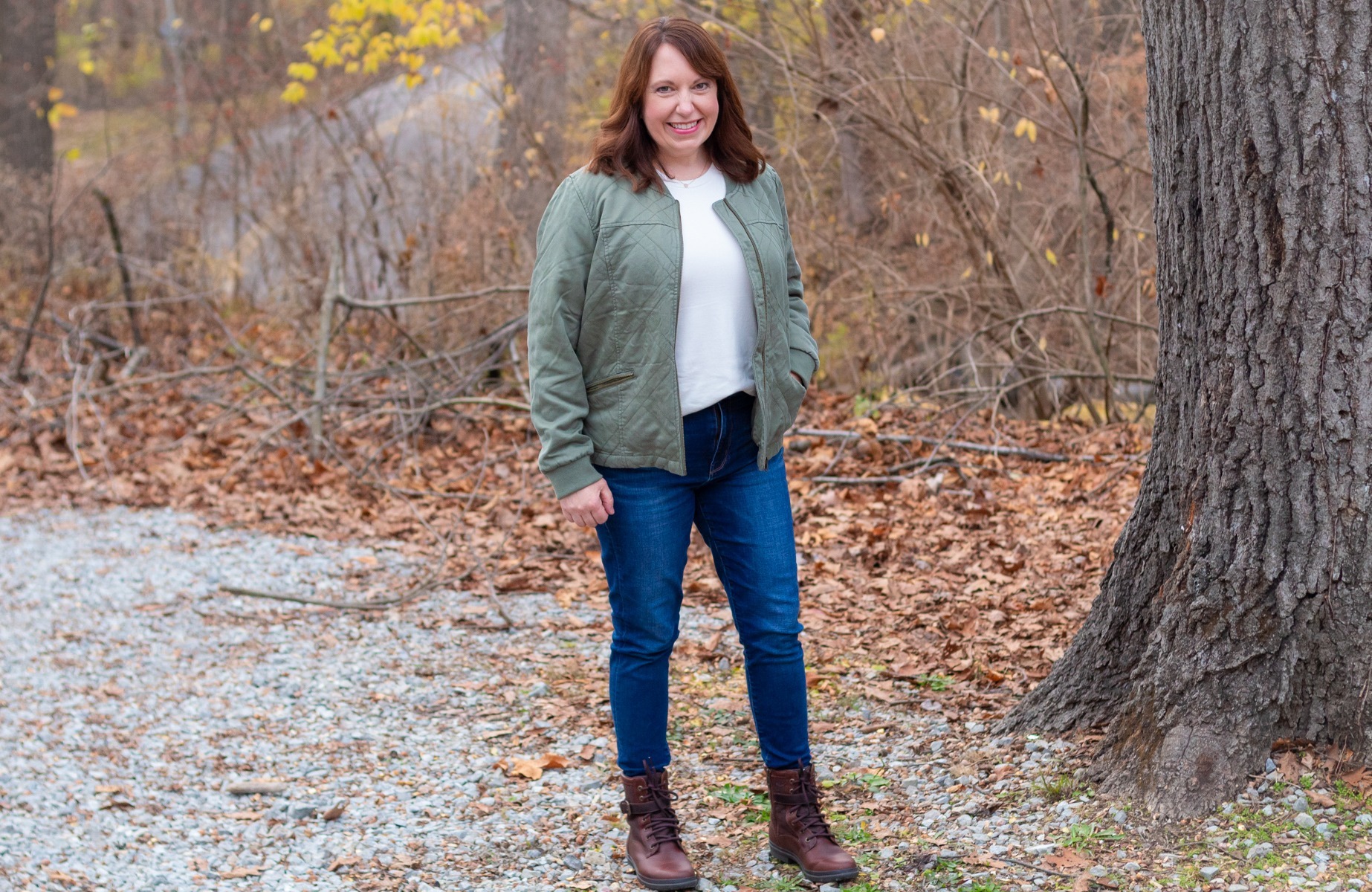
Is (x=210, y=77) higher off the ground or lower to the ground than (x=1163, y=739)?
higher

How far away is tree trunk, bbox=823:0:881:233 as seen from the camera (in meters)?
8.09

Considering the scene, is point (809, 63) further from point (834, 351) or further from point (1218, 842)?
point (1218, 842)

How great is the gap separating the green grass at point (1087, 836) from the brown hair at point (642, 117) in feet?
5.95

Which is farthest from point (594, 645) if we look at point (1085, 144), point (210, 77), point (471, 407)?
point (210, 77)

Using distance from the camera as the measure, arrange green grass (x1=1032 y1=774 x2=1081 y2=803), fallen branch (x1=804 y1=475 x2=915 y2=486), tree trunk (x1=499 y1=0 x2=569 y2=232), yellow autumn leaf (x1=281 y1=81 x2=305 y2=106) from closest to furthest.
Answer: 1. green grass (x1=1032 y1=774 x2=1081 y2=803)
2. fallen branch (x1=804 y1=475 x2=915 y2=486)
3. tree trunk (x1=499 y1=0 x2=569 y2=232)
4. yellow autumn leaf (x1=281 y1=81 x2=305 y2=106)

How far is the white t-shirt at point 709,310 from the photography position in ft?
9.99

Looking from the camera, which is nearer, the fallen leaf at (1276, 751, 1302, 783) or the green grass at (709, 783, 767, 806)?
the fallen leaf at (1276, 751, 1302, 783)

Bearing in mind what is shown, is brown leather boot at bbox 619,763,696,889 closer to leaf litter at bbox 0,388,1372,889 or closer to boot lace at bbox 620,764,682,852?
boot lace at bbox 620,764,682,852

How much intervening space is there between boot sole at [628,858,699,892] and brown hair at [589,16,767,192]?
1.70 metres

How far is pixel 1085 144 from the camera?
7.73 m

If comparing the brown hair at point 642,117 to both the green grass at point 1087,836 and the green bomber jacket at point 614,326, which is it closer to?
the green bomber jacket at point 614,326

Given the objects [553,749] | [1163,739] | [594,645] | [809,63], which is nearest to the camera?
[1163,739]

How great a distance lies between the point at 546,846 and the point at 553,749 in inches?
26.7

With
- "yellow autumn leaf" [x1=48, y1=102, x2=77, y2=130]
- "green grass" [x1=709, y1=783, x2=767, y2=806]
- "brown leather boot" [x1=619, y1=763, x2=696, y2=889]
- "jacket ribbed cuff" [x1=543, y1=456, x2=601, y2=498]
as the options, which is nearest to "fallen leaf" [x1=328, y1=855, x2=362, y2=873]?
"brown leather boot" [x1=619, y1=763, x2=696, y2=889]
